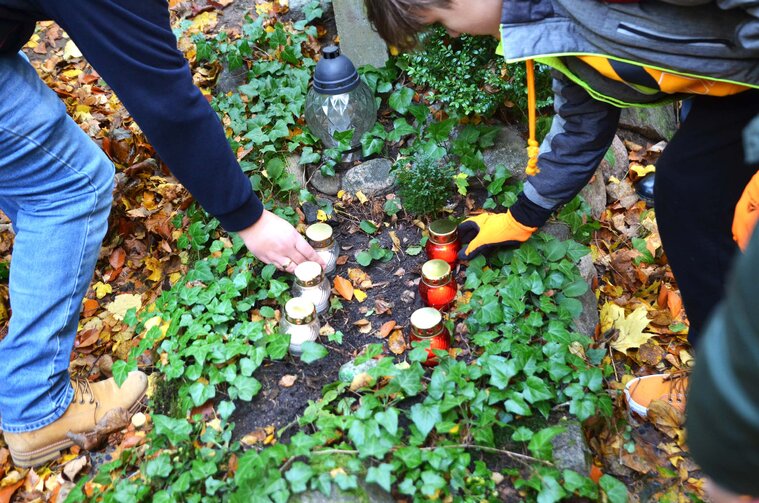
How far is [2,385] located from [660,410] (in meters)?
2.26

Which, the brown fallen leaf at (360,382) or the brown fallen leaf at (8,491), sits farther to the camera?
the brown fallen leaf at (8,491)

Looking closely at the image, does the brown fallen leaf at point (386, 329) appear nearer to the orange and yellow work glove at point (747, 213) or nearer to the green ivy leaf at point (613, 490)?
the green ivy leaf at point (613, 490)

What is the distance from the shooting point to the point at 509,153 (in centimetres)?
305

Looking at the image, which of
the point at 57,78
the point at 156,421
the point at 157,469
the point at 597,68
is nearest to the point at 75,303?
the point at 156,421

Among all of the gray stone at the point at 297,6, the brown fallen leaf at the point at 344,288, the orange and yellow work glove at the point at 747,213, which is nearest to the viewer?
the orange and yellow work glove at the point at 747,213

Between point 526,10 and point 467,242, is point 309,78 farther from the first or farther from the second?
point 526,10

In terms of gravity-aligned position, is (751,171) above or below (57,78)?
above

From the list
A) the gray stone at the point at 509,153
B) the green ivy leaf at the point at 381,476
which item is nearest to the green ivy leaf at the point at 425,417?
the green ivy leaf at the point at 381,476

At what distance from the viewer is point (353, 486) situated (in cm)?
184

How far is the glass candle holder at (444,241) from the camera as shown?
2619mm

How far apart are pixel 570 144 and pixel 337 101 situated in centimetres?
128

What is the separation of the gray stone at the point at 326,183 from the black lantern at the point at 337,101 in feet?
0.57

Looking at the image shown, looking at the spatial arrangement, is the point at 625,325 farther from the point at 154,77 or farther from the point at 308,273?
the point at 154,77

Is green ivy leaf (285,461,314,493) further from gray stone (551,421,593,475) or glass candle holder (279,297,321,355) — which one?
gray stone (551,421,593,475)
